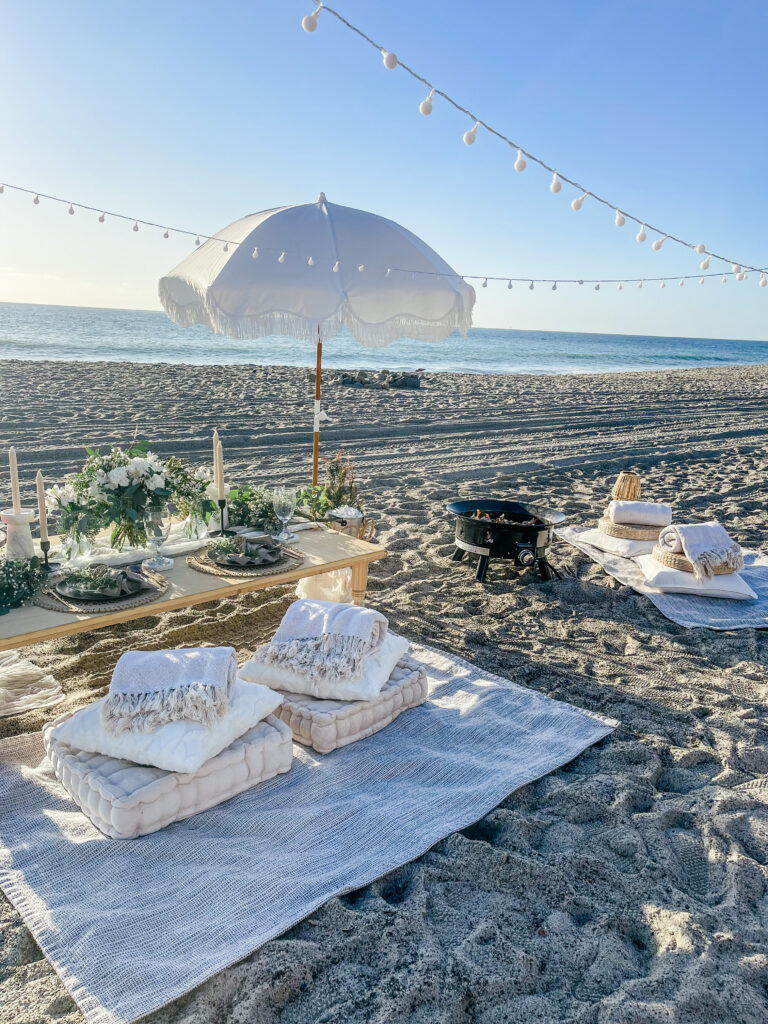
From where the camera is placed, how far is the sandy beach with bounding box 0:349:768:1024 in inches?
76.7

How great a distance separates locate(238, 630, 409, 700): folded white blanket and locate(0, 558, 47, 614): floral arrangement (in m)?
0.97

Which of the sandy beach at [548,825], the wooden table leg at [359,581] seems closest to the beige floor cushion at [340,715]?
the sandy beach at [548,825]

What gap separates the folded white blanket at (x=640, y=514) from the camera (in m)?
5.91

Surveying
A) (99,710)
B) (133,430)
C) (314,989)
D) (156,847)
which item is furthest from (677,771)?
(133,430)

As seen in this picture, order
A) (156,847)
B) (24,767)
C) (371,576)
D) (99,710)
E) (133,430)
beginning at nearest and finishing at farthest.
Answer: (156,847) → (99,710) → (24,767) → (371,576) → (133,430)

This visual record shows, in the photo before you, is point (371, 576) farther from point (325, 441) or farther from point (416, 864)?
point (325, 441)

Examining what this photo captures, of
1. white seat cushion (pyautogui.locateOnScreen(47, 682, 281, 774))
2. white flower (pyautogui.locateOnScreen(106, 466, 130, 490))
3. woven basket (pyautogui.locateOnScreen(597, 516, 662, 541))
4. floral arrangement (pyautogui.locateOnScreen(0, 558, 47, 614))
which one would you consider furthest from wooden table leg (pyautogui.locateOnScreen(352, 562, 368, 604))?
woven basket (pyautogui.locateOnScreen(597, 516, 662, 541))

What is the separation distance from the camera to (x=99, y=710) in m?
2.67

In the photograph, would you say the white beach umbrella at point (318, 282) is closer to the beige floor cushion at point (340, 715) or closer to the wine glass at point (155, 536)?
the wine glass at point (155, 536)

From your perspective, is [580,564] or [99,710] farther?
[580,564]

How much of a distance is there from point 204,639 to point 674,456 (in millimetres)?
8228

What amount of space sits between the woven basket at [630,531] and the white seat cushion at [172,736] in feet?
12.7

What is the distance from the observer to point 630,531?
19.2ft

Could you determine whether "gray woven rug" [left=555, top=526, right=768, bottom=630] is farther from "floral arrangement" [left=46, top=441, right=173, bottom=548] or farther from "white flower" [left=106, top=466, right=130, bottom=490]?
"white flower" [left=106, top=466, right=130, bottom=490]
